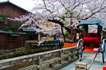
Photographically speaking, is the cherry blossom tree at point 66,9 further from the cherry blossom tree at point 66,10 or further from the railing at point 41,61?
the railing at point 41,61

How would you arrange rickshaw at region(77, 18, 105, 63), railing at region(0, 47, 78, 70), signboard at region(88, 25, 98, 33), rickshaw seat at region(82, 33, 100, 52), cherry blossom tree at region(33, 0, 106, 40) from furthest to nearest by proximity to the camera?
cherry blossom tree at region(33, 0, 106, 40), signboard at region(88, 25, 98, 33), rickshaw seat at region(82, 33, 100, 52), rickshaw at region(77, 18, 105, 63), railing at region(0, 47, 78, 70)

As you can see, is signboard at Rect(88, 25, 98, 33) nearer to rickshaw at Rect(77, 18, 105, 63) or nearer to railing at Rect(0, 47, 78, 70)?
rickshaw at Rect(77, 18, 105, 63)

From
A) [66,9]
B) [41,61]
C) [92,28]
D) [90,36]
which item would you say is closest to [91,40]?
[90,36]

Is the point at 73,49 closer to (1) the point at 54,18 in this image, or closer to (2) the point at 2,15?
(1) the point at 54,18

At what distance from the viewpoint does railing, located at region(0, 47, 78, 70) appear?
5.46 m

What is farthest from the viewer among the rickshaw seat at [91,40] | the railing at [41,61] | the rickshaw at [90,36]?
the rickshaw seat at [91,40]

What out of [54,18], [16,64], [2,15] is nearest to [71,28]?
[54,18]

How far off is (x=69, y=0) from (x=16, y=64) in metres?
12.1

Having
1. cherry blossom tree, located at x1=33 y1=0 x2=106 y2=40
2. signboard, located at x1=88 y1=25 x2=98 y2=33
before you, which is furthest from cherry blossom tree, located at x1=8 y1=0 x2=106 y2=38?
signboard, located at x1=88 y1=25 x2=98 y2=33

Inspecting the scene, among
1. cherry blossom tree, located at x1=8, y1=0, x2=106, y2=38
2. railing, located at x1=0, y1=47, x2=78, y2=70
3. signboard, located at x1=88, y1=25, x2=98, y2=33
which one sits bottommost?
railing, located at x1=0, y1=47, x2=78, y2=70

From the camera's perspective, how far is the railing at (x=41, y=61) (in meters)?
5.46

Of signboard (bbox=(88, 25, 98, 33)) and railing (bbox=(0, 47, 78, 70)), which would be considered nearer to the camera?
railing (bbox=(0, 47, 78, 70))

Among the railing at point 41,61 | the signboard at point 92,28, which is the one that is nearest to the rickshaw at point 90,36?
the signboard at point 92,28

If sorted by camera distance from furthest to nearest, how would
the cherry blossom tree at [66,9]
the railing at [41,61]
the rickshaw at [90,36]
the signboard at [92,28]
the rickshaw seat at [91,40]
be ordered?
1. the cherry blossom tree at [66,9]
2. the signboard at [92,28]
3. the rickshaw seat at [91,40]
4. the rickshaw at [90,36]
5. the railing at [41,61]
